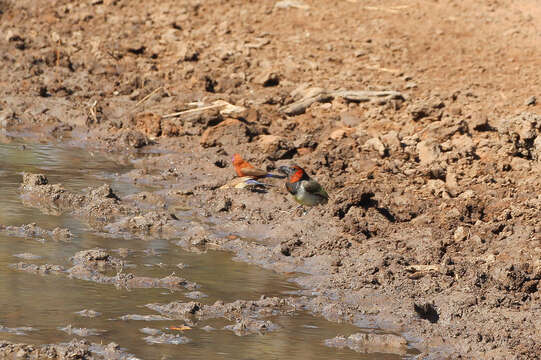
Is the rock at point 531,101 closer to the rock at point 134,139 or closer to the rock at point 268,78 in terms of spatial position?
the rock at point 268,78

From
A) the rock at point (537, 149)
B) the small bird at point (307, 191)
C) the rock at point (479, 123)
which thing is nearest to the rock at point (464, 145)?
the rock at point (479, 123)

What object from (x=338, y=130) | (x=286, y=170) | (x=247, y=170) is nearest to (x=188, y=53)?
(x=338, y=130)

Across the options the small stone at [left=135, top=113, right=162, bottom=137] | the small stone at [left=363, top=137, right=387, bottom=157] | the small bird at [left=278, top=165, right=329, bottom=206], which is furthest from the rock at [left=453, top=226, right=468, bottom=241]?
the small stone at [left=135, top=113, right=162, bottom=137]

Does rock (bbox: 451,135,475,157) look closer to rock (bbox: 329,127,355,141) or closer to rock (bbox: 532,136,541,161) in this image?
rock (bbox: 532,136,541,161)

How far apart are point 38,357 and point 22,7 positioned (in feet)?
36.3

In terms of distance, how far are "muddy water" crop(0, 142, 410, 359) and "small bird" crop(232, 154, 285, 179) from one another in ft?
5.88

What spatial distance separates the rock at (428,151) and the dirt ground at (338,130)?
0.03 meters

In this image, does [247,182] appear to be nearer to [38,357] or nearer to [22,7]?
[38,357]

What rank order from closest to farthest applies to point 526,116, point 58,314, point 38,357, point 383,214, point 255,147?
point 38,357 < point 58,314 < point 383,214 < point 526,116 < point 255,147

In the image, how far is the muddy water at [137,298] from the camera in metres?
5.52

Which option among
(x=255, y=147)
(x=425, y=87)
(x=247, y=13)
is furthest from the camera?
(x=247, y=13)

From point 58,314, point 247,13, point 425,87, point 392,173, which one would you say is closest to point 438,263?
point 392,173

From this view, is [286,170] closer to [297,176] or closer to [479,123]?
[297,176]

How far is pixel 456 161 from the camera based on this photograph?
945 centimetres
